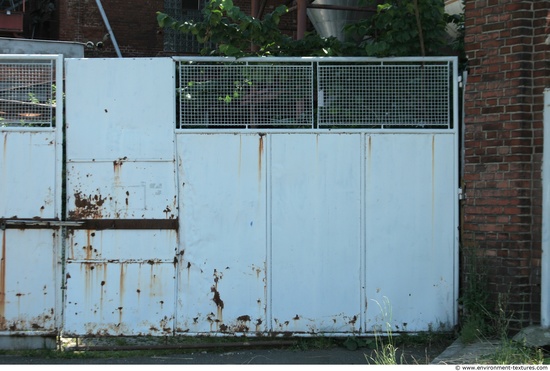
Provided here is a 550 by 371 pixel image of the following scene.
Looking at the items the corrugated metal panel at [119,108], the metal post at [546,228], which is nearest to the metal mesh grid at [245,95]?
the corrugated metal panel at [119,108]

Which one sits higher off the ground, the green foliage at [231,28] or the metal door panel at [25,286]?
the green foliage at [231,28]

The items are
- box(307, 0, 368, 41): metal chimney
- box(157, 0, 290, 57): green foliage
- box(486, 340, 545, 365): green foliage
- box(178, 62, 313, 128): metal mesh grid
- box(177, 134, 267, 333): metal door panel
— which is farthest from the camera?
box(307, 0, 368, 41): metal chimney

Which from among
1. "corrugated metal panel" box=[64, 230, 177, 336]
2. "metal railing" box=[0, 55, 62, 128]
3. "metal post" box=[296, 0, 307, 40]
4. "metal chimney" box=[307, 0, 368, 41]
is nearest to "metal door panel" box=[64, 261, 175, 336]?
"corrugated metal panel" box=[64, 230, 177, 336]

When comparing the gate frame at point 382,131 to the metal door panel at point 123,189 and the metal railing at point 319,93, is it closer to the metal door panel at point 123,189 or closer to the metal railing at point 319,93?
the metal railing at point 319,93

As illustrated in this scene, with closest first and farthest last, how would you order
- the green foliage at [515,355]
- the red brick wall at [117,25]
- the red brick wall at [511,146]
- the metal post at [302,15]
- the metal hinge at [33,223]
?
the green foliage at [515,355] → the red brick wall at [511,146] → the metal hinge at [33,223] → the metal post at [302,15] → the red brick wall at [117,25]

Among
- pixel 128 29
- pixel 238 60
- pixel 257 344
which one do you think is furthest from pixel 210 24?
pixel 128 29

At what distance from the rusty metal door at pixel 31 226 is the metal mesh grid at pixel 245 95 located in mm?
1342

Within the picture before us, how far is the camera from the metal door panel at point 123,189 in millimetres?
6941

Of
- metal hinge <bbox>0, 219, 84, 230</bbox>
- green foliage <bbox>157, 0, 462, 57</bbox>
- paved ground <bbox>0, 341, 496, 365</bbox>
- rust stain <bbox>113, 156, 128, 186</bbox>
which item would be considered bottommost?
paved ground <bbox>0, 341, 496, 365</bbox>

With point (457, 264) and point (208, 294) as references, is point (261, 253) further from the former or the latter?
point (457, 264)

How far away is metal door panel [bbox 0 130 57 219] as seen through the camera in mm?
6887

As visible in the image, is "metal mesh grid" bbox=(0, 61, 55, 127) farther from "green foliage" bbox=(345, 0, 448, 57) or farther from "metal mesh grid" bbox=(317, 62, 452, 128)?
"green foliage" bbox=(345, 0, 448, 57)

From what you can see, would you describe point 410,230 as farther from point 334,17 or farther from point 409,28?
point 334,17

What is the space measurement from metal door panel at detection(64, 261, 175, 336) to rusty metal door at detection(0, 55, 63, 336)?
20cm
